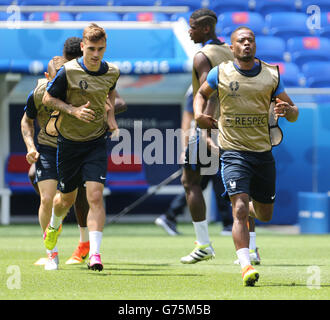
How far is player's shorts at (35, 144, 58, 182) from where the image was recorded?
7367 mm

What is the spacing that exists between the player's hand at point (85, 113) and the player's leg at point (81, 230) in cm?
138

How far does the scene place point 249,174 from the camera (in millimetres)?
6199

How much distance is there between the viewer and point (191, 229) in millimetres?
12680

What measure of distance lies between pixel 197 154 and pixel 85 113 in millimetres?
1441

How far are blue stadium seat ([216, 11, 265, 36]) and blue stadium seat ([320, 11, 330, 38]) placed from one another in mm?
1397

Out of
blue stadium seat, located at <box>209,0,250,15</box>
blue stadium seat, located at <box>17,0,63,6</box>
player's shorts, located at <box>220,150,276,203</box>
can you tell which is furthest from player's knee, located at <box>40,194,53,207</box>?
blue stadium seat, located at <box>209,0,250,15</box>

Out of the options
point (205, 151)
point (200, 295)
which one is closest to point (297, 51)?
point (205, 151)

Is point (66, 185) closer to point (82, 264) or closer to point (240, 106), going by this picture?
point (82, 264)

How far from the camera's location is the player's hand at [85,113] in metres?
6.52

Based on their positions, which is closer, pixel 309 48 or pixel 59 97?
pixel 59 97

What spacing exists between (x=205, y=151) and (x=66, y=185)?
1.37 meters

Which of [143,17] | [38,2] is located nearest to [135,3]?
[143,17]

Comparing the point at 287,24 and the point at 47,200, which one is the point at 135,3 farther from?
the point at 47,200

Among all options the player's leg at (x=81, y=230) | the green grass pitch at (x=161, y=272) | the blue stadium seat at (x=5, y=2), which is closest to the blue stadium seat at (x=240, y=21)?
the blue stadium seat at (x=5, y=2)
